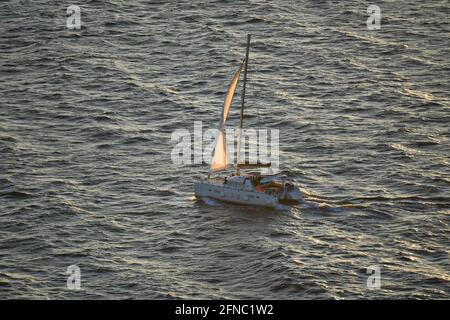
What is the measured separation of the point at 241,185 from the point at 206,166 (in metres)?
9.77

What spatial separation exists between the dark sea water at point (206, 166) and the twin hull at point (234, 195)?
0.74 meters

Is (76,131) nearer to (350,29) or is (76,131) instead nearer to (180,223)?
(180,223)

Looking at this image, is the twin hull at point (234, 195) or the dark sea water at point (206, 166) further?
the twin hull at point (234, 195)

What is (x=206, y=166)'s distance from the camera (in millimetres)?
99000

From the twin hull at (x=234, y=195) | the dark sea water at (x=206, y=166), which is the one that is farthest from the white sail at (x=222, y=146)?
the dark sea water at (x=206, y=166)

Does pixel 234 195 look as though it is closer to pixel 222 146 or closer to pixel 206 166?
pixel 222 146

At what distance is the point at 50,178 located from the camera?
96.2 metres

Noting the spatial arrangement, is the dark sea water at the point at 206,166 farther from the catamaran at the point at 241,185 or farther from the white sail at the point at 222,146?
the white sail at the point at 222,146

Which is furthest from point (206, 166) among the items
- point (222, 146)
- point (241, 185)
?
point (241, 185)

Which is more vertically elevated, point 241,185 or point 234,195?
point 241,185

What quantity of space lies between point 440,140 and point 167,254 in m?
31.8

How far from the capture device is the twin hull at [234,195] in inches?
3506

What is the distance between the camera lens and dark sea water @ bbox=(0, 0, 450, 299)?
264 feet

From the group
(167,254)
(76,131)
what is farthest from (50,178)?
(167,254)
